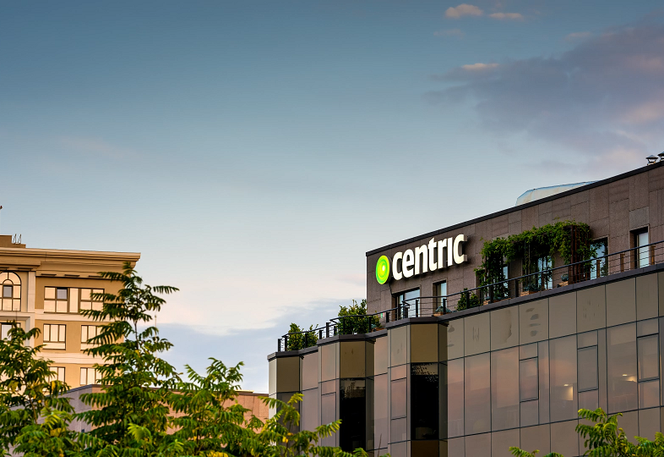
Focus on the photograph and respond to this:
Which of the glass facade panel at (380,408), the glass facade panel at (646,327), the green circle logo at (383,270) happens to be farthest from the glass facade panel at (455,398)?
the green circle logo at (383,270)

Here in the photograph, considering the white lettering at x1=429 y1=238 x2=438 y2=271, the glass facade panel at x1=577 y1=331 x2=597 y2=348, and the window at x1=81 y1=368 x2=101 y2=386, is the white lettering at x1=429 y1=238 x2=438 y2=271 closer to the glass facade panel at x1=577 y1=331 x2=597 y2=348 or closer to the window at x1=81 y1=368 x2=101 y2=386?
the glass facade panel at x1=577 y1=331 x2=597 y2=348

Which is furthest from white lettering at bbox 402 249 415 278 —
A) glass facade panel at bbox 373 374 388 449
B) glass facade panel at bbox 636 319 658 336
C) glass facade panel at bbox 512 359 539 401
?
glass facade panel at bbox 636 319 658 336

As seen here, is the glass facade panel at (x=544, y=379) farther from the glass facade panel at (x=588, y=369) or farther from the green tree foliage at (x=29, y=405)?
the green tree foliage at (x=29, y=405)

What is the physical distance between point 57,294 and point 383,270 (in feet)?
220

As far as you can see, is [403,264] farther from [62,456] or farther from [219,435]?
[62,456]

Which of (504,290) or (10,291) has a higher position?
(10,291)

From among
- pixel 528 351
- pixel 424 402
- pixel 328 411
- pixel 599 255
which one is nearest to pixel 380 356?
pixel 328 411

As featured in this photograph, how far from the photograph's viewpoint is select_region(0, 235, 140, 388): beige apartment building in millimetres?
116375

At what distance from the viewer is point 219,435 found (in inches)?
995

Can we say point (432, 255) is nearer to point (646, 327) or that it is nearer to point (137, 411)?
point (646, 327)

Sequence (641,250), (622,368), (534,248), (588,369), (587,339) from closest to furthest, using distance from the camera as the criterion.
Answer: (622,368) < (588,369) < (587,339) < (641,250) < (534,248)

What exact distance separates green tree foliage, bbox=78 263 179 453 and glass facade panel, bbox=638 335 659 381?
62.3ft

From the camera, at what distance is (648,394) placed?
1485 inches

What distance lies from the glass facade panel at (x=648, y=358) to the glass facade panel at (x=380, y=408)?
1492 cm
